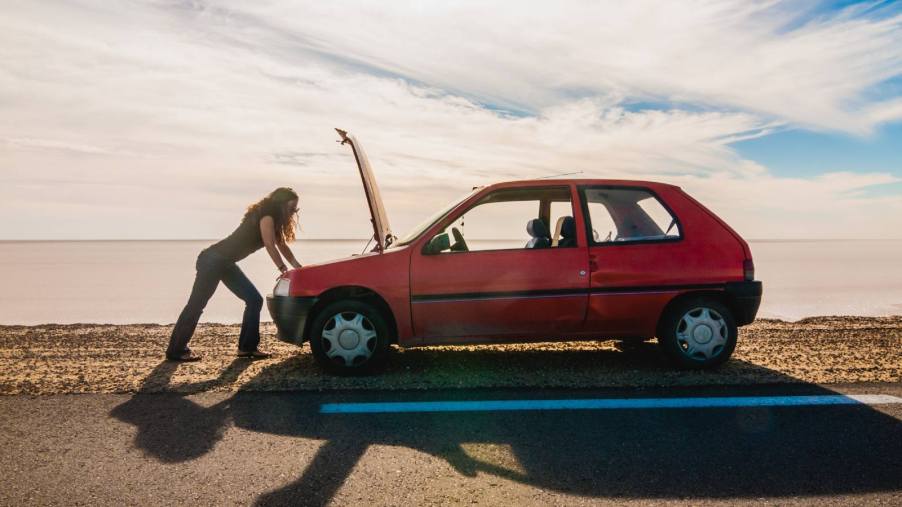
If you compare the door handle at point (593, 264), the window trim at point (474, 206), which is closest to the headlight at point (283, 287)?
the window trim at point (474, 206)

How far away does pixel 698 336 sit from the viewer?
553 centimetres

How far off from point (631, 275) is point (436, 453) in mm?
2698

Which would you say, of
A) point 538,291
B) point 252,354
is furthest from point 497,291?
point 252,354

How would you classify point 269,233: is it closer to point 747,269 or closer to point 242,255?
point 242,255

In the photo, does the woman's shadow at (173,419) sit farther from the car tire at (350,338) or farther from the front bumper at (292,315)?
the car tire at (350,338)

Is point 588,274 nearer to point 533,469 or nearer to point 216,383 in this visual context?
point 533,469

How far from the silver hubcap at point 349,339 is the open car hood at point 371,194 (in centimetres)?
89

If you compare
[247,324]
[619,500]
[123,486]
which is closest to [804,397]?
[619,500]

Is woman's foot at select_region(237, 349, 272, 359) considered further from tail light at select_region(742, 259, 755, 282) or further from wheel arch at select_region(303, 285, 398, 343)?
tail light at select_region(742, 259, 755, 282)

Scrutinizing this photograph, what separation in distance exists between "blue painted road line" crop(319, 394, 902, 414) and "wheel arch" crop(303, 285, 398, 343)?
1.08 m

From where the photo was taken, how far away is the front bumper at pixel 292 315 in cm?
549

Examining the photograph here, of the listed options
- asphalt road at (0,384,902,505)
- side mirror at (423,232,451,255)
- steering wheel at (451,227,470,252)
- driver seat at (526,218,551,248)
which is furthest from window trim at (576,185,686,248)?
asphalt road at (0,384,902,505)

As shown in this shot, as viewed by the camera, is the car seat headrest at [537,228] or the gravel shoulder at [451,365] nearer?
the gravel shoulder at [451,365]

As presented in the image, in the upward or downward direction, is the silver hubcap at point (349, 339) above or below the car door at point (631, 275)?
below
